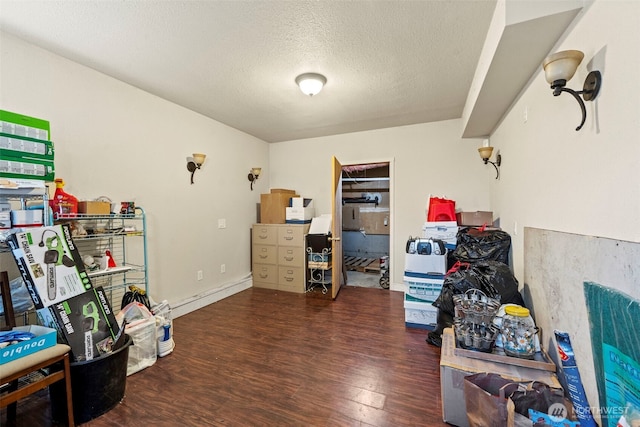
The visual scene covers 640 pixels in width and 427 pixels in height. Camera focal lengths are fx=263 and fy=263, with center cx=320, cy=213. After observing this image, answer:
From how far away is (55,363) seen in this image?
1.46 m

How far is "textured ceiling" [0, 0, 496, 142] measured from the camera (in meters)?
1.69

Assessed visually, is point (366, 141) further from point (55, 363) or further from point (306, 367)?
point (55, 363)

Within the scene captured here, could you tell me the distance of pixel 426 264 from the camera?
9.16 feet

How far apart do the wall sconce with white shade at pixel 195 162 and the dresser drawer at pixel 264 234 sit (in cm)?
134

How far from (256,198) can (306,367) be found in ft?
10.3

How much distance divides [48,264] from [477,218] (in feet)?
12.7

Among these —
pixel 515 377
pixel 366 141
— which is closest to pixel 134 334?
pixel 515 377

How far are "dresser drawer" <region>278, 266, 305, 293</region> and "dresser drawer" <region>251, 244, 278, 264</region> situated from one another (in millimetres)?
201

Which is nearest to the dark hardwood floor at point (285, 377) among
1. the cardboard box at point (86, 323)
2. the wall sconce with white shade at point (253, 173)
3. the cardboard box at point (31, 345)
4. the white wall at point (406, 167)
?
the cardboard box at point (86, 323)

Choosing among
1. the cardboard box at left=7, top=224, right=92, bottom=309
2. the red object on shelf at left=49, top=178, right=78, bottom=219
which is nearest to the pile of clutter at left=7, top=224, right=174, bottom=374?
the cardboard box at left=7, top=224, right=92, bottom=309

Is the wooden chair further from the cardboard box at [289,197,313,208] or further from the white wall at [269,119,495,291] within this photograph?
the white wall at [269,119,495,291]

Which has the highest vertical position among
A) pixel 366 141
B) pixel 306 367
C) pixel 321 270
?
pixel 366 141

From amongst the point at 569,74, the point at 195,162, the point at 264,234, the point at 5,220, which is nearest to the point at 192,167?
the point at 195,162

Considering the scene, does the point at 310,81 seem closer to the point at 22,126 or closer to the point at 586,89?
the point at 586,89
